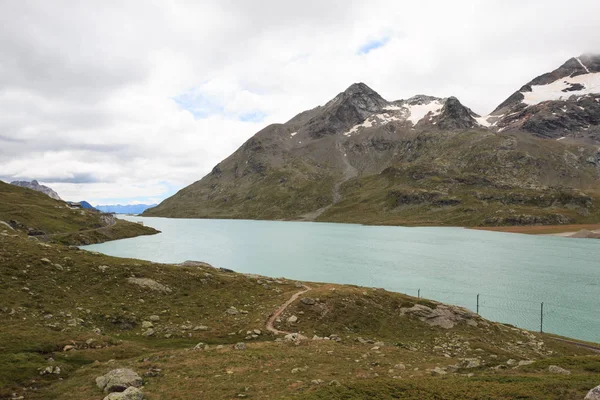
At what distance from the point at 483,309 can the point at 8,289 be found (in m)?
72.6

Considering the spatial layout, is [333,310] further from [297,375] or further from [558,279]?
[558,279]

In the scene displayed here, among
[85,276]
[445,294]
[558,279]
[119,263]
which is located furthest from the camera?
[558,279]

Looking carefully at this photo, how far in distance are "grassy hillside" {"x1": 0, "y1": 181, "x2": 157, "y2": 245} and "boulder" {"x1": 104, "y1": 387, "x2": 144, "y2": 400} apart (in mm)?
130498

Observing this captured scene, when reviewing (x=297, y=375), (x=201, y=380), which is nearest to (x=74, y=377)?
(x=201, y=380)

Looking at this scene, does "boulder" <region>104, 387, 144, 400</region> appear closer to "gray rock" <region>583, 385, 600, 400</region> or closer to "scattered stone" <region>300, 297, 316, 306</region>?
"gray rock" <region>583, 385, 600, 400</region>

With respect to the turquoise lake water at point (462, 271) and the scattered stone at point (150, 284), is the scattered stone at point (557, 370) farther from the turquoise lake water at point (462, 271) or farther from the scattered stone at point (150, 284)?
the turquoise lake water at point (462, 271)

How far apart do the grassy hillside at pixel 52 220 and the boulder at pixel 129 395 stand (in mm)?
130498

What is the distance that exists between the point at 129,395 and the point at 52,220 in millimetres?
161952

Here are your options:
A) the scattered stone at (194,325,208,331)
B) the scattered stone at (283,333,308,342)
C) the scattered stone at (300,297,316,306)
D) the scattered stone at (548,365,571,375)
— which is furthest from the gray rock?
the scattered stone at (194,325,208,331)

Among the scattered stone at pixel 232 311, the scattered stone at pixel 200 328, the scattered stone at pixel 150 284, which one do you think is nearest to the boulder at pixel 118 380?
the scattered stone at pixel 200 328

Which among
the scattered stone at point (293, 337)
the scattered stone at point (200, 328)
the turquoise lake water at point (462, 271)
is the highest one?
the scattered stone at point (200, 328)

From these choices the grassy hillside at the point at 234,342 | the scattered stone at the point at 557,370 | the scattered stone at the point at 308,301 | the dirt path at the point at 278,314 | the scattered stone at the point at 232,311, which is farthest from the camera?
the scattered stone at the point at 308,301

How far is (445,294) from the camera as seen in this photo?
260 ft

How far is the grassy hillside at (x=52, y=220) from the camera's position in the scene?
13375cm
